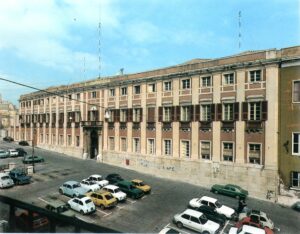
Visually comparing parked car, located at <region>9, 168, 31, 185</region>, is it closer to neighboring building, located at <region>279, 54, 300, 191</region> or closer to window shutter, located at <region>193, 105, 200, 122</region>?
window shutter, located at <region>193, 105, 200, 122</region>

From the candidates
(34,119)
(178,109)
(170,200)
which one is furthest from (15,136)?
(170,200)

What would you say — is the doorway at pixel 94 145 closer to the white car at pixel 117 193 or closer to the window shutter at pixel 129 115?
the window shutter at pixel 129 115

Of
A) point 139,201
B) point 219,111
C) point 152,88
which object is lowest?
point 139,201

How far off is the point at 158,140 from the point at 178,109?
5.68 metres

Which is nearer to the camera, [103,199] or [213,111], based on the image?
[103,199]

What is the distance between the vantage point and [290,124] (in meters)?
31.4

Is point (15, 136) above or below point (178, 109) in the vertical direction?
below

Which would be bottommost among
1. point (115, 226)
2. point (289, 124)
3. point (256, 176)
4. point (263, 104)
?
point (115, 226)

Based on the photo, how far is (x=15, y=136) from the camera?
80.4 m

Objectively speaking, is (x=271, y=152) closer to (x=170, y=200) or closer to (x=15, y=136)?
(x=170, y=200)

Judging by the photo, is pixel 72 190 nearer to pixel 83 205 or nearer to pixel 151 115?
pixel 83 205

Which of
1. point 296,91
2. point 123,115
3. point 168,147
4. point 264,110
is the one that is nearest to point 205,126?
point 168,147

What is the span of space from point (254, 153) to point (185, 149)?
949cm

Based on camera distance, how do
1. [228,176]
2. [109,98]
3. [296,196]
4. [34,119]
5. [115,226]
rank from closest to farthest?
[115,226], [296,196], [228,176], [109,98], [34,119]
